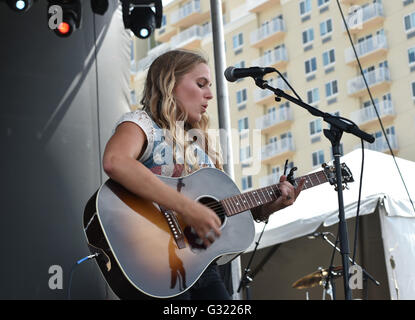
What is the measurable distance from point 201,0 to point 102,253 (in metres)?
30.8

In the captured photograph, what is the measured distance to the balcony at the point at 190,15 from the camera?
29.6 meters

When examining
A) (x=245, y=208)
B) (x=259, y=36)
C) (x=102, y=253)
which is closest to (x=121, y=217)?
(x=102, y=253)

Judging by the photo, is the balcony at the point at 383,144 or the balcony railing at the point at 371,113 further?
the balcony railing at the point at 371,113

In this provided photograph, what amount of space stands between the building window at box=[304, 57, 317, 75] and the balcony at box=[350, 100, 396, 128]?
3788 millimetres

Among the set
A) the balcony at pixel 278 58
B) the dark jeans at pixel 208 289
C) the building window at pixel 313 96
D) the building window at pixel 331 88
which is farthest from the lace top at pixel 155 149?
the balcony at pixel 278 58

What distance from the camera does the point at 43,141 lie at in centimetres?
502

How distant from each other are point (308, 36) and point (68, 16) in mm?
22104

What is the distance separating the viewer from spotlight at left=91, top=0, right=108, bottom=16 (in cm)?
545

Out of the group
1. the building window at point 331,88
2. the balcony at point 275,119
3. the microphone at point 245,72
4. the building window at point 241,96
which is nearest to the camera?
the microphone at point 245,72

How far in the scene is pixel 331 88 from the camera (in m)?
→ 24.6

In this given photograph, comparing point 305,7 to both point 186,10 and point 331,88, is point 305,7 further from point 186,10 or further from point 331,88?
point 186,10

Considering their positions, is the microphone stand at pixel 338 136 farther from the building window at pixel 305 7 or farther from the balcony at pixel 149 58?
the building window at pixel 305 7

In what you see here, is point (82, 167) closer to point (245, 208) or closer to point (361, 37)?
point (245, 208)

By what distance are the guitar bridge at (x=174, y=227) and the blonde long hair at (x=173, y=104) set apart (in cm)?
22
